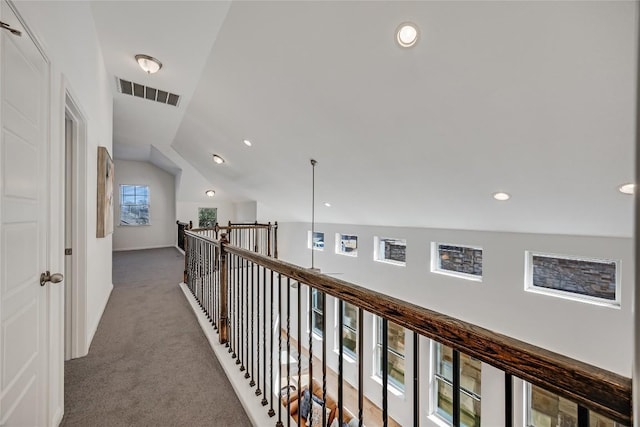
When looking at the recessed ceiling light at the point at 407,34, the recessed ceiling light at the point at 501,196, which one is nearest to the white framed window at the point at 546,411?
the recessed ceiling light at the point at 501,196

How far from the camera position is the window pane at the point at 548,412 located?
406 centimetres

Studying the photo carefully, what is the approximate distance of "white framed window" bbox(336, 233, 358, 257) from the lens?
7004mm

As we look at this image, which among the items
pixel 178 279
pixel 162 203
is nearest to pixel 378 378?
pixel 178 279

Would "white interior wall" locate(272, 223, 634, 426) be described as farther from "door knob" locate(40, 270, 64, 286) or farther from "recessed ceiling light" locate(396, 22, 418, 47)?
"door knob" locate(40, 270, 64, 286)

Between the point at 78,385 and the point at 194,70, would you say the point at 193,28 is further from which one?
the point at 78,385

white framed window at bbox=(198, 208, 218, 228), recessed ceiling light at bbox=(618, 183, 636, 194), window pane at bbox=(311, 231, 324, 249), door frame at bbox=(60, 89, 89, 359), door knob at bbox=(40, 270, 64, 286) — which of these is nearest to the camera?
door knob at bbox=(40, 270, 64, 286)

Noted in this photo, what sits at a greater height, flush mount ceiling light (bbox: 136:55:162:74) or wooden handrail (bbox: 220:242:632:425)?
flush mount ceiling light (bbox: 136:55:162:74)

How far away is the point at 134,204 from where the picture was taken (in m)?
9.17

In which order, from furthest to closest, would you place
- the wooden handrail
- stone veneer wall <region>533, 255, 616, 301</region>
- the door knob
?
stone veneer wall <region>533, 255, 616, 301</region>, the door knob, the wooden handrail

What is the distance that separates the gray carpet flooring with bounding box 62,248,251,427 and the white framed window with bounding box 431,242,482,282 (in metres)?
4.00

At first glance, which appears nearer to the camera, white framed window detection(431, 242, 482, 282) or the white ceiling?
the white ceiling

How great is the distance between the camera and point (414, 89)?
2.65 metres

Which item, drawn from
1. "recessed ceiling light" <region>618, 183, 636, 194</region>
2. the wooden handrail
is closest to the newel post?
the wooden handrail

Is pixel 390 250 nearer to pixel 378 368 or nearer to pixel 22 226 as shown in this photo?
pixel 378 368
